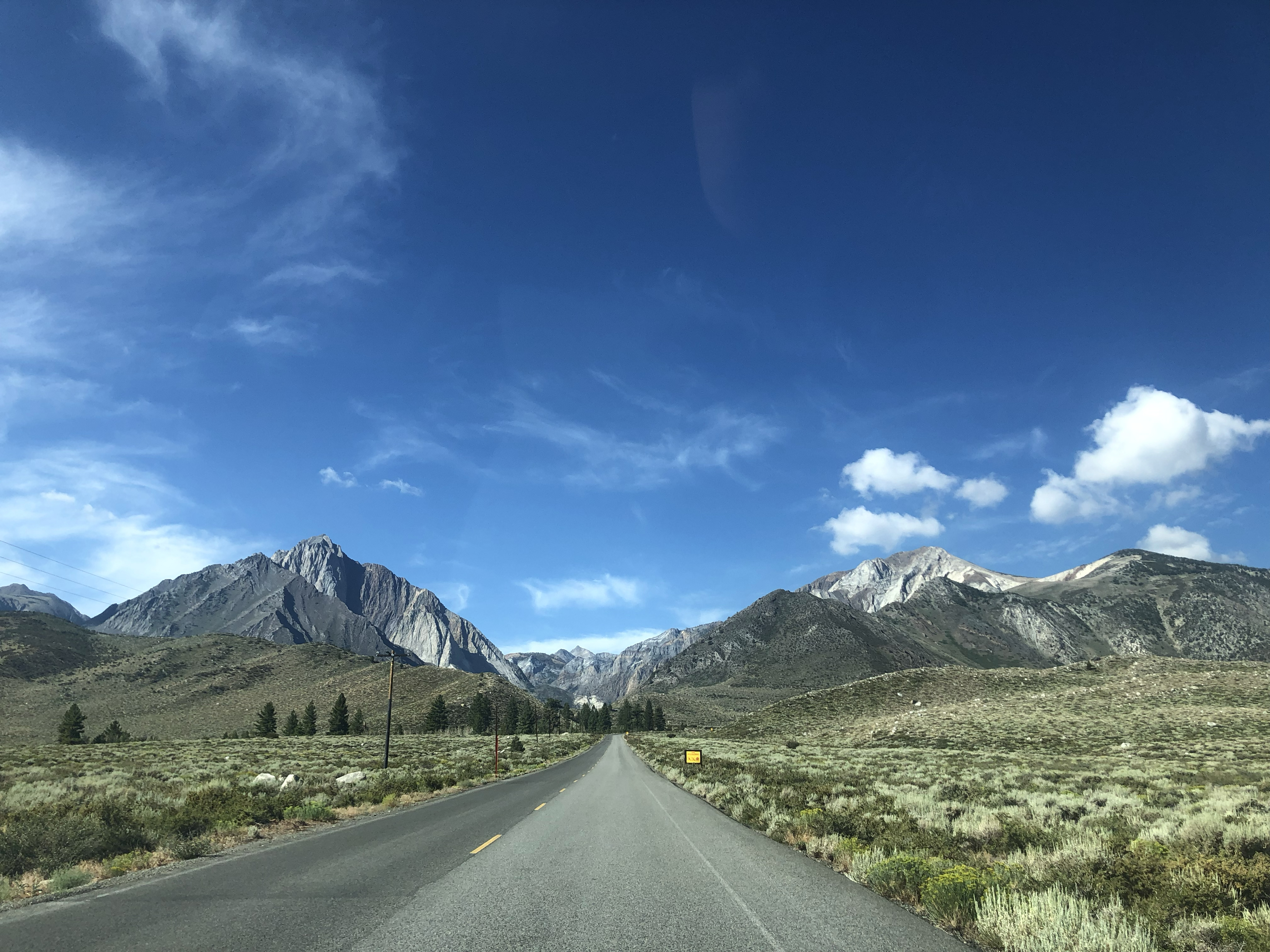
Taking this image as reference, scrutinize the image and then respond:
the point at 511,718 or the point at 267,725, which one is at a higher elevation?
the point at 267,725

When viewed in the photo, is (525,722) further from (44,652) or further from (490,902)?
(490,902)

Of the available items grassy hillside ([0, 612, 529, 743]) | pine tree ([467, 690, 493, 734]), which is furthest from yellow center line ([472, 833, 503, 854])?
grassy hillside ([0, 612, 529, 743])

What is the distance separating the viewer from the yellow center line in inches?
501

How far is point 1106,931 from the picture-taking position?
21.1 feet

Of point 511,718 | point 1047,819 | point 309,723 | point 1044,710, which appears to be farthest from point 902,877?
point 511,718

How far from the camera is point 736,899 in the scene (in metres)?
8.84

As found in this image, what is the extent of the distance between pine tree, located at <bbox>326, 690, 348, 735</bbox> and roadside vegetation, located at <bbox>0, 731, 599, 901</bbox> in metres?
43.9

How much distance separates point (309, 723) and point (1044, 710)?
107m

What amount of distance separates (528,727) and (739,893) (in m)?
145

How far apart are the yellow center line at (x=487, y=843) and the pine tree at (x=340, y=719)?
100872 mm

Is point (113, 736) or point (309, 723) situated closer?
point (113, 736)

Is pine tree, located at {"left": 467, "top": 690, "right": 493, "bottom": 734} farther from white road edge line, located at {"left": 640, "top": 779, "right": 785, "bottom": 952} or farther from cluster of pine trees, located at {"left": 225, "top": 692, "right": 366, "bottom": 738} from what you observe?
white road edge line, located at {"left": 640, "top": 779, "right": 785, "bottom": 952}

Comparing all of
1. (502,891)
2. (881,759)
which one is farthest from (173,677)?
(502,891)

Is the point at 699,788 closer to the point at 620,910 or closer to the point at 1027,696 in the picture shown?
the point at 620,910
